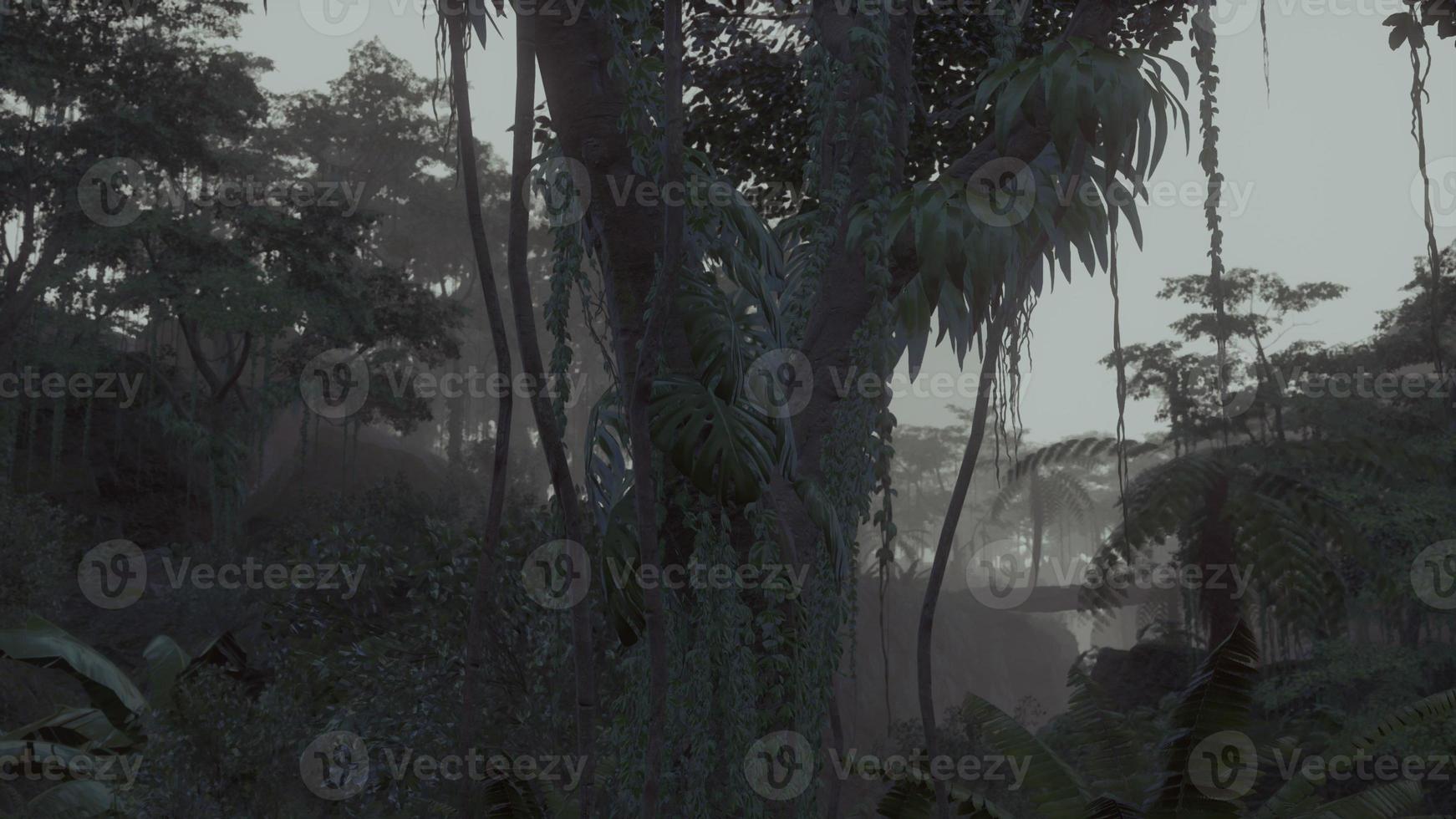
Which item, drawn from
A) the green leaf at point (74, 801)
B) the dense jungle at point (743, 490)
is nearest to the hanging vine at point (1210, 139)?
the dense jungle at point (743, 490)

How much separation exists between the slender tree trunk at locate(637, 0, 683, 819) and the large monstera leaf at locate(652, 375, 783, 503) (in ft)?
2.69

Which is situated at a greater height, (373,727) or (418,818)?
(373,727)

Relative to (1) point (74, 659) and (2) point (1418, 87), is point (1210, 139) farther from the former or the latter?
(1) point (74, 659)

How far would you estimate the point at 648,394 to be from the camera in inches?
130

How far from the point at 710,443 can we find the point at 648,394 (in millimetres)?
865

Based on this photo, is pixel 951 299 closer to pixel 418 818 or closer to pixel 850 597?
pixel 850 597

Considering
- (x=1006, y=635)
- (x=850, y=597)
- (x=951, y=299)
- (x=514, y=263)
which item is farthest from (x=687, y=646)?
(x=1006, y=635)

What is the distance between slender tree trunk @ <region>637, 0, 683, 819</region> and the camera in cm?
316

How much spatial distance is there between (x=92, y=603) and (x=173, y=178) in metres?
8.01

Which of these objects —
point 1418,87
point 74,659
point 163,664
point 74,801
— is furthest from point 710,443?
point 163,664

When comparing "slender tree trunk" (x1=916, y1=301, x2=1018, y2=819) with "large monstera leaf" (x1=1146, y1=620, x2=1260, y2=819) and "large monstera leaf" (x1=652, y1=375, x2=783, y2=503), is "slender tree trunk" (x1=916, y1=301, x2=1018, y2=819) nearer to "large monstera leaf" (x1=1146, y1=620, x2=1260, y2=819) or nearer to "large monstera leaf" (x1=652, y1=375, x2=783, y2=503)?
"large monstera leaf" (x1=652, y1=375, x2=783, y2=503)

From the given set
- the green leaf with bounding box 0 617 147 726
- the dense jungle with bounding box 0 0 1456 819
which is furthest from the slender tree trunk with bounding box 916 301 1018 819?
the green leaf with bounding box 0 617 147 726

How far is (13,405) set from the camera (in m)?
20.9

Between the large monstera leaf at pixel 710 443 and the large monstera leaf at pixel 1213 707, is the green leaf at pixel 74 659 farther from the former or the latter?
the large monstera leaf at pixel 1213 707
